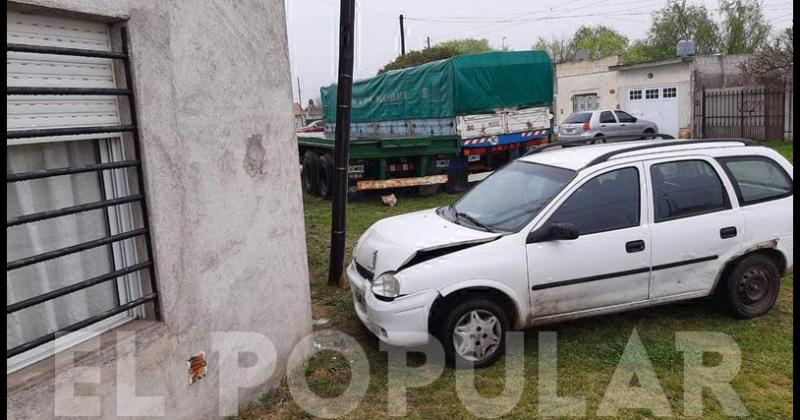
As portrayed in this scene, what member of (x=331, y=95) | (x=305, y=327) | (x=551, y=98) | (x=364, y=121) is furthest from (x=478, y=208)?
(x=331, y=95)

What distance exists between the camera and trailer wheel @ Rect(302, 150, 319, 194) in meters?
13.9

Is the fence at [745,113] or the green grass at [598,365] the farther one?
the fence at [745,113]

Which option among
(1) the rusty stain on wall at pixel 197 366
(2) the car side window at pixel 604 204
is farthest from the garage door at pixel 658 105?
(1) the rusty stain on wall at pixel 197 366

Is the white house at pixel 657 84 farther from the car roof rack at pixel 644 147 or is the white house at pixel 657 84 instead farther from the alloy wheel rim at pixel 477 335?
the alloy wheel rim at pixel 477 335

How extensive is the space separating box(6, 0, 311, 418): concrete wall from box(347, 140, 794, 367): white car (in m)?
0.87

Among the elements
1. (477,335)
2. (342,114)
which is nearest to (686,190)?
(477,335)

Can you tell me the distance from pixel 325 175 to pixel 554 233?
29.8 feet

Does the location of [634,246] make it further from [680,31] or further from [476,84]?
[680,31]

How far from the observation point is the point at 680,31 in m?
45.3

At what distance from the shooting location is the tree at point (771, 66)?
70.3ft

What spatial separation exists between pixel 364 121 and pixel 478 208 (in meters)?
13.1

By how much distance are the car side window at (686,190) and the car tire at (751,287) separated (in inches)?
22.5

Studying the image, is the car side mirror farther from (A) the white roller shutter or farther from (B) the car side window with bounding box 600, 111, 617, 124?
(B) the car side window with bounding box 600, 111, 617, 124

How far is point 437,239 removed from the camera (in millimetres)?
4770
